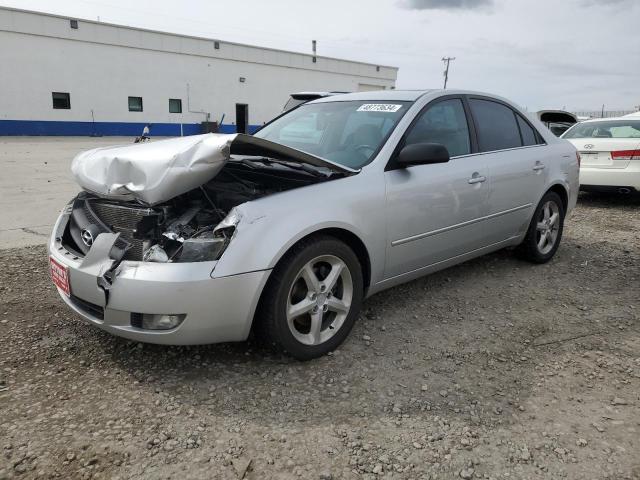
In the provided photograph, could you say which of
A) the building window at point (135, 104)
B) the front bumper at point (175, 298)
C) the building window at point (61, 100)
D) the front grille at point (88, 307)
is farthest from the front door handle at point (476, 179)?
the building window at point (135, 104)

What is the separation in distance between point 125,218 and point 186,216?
37 cm

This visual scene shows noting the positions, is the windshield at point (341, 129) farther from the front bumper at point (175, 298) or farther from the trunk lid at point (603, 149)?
the trunk lid at point (603, 149)

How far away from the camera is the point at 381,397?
2.56m

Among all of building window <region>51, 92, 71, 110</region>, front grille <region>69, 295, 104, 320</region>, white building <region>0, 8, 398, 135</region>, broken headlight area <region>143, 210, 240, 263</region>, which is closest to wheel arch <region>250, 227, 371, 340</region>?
broken headlight area <region>143, 210, 240, 263</region>

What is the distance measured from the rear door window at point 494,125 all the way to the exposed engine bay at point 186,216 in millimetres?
1663

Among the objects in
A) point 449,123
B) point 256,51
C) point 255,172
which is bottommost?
point 255,172

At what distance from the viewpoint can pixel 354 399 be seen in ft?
8.35

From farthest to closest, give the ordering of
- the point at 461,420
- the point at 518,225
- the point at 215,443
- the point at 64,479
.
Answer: the point at 518,225 < the point at 461,420 < the point at 215,443 < the point at 64,479

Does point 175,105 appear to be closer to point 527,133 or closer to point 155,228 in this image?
point 527,133

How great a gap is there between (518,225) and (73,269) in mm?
3541

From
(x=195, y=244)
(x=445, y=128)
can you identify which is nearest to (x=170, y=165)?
(x=195, y=244)

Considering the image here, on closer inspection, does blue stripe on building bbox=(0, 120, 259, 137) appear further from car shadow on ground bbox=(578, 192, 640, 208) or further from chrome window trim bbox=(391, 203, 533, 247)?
chrome window trim bbox=(391, 203, 533, 247)

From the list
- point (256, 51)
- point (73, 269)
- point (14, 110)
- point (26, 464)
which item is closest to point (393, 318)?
point (73, 269)

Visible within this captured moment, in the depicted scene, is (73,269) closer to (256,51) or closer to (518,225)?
(518,225)
